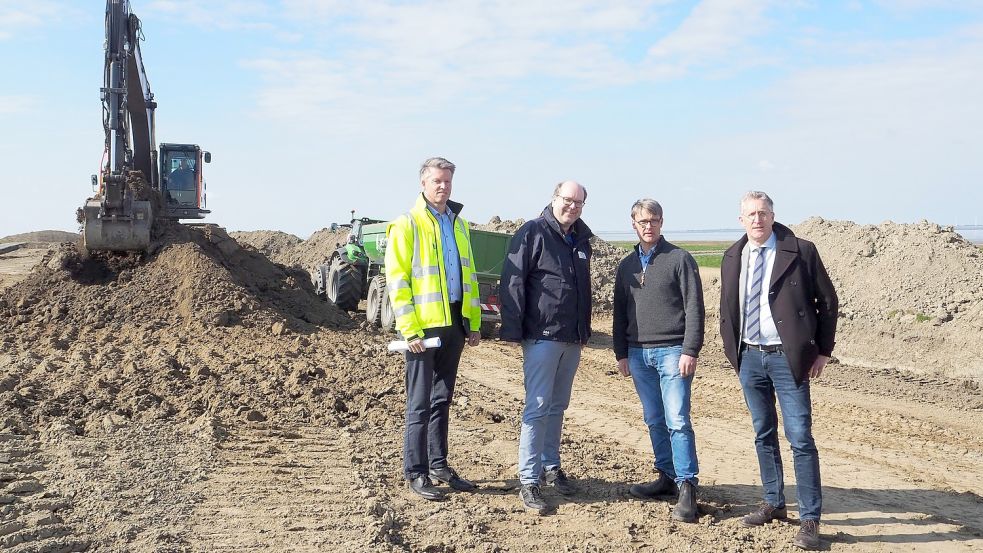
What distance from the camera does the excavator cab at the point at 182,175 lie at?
773 inches

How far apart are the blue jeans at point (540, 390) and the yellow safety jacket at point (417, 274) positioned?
58cm

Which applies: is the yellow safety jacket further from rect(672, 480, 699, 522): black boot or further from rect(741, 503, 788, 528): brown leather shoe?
rect(741, 503, 788, 528): brown leather shoe

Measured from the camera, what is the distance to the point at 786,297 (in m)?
4.47

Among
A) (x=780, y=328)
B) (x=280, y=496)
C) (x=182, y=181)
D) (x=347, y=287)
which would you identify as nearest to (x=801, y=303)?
(x=780, y=328)

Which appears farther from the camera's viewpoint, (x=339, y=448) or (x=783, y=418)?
(x=339, y=448)

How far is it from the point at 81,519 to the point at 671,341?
359cm

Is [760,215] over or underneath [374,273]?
over

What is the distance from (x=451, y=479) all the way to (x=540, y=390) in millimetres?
986

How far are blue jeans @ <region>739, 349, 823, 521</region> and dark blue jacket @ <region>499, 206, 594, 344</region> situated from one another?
1036 mm

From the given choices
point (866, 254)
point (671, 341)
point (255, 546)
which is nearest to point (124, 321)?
point (255, 546)

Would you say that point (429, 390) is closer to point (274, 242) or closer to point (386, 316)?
point (386, 316)

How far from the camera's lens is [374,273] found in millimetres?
16172

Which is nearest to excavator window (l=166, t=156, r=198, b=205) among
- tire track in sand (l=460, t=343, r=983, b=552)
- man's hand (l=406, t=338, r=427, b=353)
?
tire track in sand (l=460, t=343, r=983, b=552)

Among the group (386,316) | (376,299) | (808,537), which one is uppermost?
(376,299)
